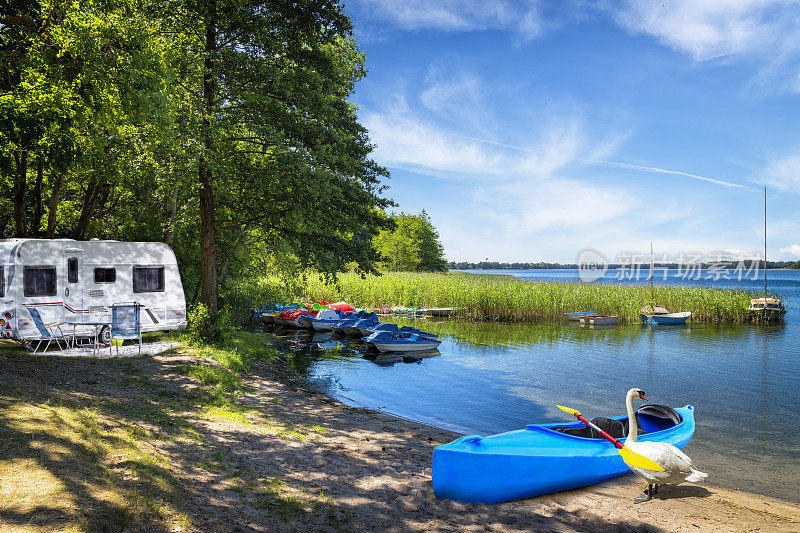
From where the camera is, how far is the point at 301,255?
15.7 m

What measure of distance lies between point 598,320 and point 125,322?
96.4ft

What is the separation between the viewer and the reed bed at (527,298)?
33938mm

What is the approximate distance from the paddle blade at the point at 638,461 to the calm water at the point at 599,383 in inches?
105

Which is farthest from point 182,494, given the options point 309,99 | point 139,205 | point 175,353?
point 139,205

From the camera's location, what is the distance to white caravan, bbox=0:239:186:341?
12.5m

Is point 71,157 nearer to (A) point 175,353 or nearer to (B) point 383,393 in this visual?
(A) point 175,353

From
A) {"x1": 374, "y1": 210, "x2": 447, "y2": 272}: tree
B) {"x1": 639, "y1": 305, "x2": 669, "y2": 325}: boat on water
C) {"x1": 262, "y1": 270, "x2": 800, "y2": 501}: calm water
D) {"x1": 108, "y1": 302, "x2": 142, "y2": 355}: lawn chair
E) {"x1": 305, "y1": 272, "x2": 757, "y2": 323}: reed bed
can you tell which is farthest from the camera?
{"x1": 374, "y1": 210, "x2": 447, "y2": 272}: tree

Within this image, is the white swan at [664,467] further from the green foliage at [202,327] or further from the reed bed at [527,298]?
the reed bed at [527,298]

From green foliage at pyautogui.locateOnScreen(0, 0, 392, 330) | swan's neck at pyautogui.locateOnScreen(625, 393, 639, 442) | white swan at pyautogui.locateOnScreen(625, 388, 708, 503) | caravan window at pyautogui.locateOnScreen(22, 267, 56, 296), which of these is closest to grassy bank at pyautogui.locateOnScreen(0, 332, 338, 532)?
caravan window at pyautogui.locateOnScreen(22, 267, 56, 296)

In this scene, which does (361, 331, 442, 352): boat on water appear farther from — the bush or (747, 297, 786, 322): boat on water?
(747, 297, 786, 322): boat on water

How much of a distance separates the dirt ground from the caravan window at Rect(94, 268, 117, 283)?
4.59m

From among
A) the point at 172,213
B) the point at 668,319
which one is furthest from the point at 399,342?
the point at 668,319

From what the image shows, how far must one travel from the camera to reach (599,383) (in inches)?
661

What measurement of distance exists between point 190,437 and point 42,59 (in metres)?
10.1
